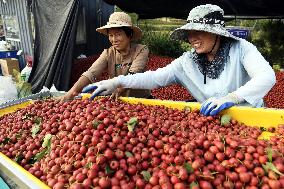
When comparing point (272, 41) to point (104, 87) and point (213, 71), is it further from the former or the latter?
point (104, 87)

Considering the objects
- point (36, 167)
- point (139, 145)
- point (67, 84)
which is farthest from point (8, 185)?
point (67, 84)

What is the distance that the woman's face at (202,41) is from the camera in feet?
7.42

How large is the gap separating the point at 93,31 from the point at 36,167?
24.0 ft

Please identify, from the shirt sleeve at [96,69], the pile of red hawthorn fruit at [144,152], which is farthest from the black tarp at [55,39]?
the pile of red hawthorn fruit at [144,152]

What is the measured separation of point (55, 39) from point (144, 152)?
17.7 feet

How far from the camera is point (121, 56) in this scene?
3.18 metres

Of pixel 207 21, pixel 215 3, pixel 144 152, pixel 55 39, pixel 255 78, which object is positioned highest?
pixel 215 3

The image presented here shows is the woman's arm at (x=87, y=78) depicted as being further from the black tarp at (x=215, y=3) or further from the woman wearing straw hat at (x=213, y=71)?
the black tarp at (x=215, y=3)

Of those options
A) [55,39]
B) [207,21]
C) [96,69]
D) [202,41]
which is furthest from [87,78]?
[55,39]

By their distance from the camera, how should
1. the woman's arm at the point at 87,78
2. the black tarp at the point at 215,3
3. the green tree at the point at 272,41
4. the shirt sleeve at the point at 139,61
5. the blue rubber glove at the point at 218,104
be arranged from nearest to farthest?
the blue rubber glove at the point at 218,104, the woman's arm at the point at 87,78, the shirt sleeve at the point at 139,61, the black tarp at the point at 215,3, the green tree at the point at 272,41

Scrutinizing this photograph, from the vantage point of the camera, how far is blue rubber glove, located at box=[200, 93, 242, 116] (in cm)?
206

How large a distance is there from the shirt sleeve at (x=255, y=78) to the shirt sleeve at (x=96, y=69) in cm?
147

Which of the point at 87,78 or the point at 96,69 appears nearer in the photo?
the point at 87,78

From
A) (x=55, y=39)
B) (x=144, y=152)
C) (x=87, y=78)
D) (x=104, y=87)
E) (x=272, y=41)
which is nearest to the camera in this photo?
(x=144, y=152)
